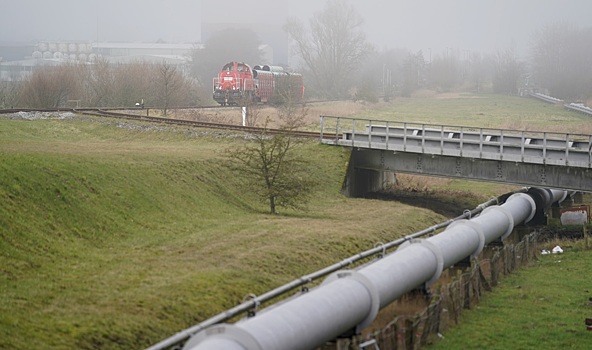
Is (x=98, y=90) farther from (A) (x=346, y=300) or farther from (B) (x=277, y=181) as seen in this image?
(A) (x=346, y=300)

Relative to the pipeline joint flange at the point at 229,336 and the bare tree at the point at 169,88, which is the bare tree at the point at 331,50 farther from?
the pipeline joint flange at the point at 229,336

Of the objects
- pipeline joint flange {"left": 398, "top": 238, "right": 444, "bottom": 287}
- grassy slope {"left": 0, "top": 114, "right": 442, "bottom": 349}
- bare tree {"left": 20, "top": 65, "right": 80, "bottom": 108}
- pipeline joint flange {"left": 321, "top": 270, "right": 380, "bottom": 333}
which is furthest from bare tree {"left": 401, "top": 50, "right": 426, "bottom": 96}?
pipeline joint flange {"left": 321, "top": 270, "right": 380, "bottom": 333}

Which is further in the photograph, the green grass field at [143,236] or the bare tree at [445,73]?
the bare tree at [445,73]

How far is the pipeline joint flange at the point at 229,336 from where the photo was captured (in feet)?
46.0

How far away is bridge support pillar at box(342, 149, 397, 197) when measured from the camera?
4731cm

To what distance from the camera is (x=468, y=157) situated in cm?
4312

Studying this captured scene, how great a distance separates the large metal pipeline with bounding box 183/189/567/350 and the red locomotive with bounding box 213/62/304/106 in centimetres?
4849

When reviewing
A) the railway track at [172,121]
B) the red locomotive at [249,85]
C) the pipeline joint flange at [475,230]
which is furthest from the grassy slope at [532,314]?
the red locomotive at [249,85]

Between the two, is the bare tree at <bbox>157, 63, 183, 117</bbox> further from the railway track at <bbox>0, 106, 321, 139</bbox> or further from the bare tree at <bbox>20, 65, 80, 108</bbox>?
the railway track at <bbox>0, 106, 321, 139</bbox>

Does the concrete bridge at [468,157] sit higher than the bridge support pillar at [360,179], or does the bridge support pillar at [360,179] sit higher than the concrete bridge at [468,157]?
the concrete bridge at [468,157]

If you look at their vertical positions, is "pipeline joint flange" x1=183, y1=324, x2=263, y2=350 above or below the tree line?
below


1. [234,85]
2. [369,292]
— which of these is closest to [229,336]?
[369,292]

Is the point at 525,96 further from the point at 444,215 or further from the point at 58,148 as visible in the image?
the point at 58,148

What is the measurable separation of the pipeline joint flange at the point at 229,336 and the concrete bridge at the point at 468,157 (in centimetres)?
2821
